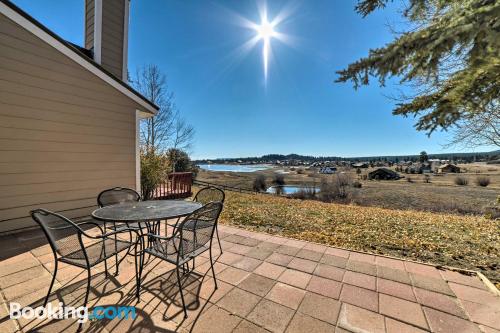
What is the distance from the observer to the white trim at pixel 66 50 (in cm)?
344

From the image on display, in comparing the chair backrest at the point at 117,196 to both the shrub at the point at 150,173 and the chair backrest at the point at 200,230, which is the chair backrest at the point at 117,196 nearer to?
the chair backrest at the point at 200,230

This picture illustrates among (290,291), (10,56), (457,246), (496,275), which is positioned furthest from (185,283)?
(10,56)

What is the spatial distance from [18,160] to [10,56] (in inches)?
66.9

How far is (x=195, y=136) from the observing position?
610 inches

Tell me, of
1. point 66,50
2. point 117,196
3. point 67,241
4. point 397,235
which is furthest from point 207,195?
point 66,50

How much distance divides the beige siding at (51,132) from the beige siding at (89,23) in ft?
6.35

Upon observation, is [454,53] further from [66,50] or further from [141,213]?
[66,50]

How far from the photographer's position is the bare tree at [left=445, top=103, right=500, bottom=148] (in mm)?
5594

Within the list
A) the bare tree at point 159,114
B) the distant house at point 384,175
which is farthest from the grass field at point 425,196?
the bare tree at point 159,114

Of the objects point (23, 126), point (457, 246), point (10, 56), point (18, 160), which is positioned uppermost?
point (10, 56)

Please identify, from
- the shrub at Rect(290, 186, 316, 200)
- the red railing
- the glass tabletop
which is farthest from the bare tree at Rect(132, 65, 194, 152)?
the glass tabletop

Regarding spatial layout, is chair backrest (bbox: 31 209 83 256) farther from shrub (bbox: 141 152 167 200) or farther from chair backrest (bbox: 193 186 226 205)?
shrub (bbox: 141 152 167 200)

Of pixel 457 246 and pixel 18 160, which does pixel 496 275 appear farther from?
pixel 18 160

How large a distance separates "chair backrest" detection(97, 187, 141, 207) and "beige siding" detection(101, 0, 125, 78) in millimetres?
4019
